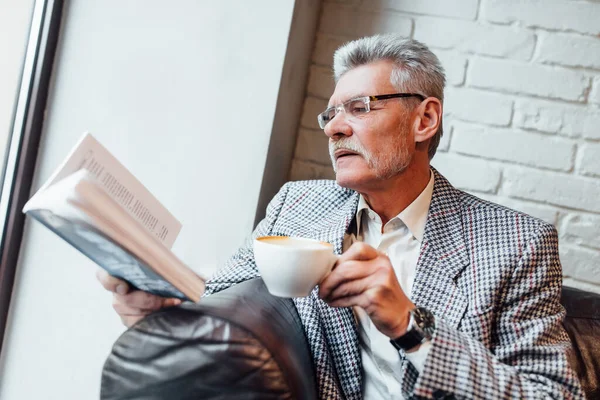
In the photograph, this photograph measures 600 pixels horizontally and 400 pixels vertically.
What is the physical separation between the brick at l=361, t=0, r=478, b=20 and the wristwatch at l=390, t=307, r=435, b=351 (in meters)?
1.03

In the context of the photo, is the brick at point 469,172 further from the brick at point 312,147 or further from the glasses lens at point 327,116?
the glasses lens at point 327,116

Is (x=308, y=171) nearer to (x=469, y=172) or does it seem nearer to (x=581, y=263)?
(x=469, y=172)

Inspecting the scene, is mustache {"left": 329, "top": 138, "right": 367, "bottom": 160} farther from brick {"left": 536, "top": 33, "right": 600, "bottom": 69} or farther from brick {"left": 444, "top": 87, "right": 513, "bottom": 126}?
brick {"left": 536, "top": 33, "right": 600, "bottom": 69}

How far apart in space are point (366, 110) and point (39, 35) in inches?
35.2

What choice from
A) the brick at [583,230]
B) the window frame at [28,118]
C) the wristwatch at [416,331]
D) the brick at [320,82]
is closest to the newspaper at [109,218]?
the wristwatch at [416,331]

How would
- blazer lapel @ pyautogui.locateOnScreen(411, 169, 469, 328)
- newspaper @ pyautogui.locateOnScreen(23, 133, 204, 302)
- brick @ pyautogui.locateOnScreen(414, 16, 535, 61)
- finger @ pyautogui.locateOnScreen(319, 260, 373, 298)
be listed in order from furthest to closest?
brick @ pyautogui.locateOnScreen(414, 16, 535, 61), blazer lapel @ pyautogui.locateOnScreen(411, 169, 469, 328), finger @ pyautogui.locateOnScreen(319, 260, 373, 298), newspaper @ pyautogui.locateOnScreen(23, 133, 204, 302)

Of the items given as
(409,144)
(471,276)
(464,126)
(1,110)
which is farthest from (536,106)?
(1,110)

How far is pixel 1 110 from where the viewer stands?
1.39 metres

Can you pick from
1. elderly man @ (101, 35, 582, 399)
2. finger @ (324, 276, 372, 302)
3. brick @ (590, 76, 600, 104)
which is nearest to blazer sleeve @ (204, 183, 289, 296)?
elderly man @ (101, 35, 582, 399)

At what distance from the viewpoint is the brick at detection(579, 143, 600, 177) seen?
4.90 ft

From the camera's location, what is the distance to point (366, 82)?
120 centimetres

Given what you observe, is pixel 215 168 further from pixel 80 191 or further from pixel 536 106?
pixel 536 106

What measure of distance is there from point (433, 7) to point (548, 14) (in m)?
0.32

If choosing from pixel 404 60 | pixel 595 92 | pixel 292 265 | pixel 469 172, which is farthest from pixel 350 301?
pixel 595 92
